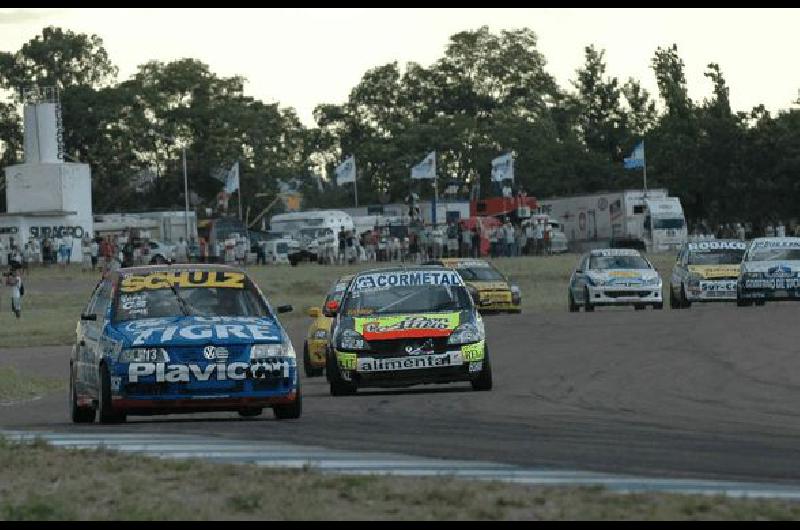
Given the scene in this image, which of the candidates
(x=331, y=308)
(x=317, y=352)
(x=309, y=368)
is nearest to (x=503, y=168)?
(x=309, y=368)

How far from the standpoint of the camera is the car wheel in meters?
21.9

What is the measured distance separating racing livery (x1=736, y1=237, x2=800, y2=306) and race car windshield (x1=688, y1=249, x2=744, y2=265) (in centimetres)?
170

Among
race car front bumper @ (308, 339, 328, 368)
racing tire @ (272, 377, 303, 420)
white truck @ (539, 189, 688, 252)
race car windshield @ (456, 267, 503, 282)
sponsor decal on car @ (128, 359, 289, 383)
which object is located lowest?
racing tire @ (272, 377, 303, 420)

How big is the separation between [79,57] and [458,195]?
82.0 ft

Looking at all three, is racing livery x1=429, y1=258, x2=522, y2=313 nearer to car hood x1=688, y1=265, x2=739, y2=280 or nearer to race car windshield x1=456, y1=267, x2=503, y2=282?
race car windshield x1=456, y1=267, x2=503, y2=282

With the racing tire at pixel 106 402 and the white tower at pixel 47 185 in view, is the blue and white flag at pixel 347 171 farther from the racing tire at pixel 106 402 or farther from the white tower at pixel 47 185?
the racing tire at pixel 106 402

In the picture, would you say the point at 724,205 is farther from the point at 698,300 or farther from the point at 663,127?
the point at 698,300

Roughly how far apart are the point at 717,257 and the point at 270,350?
93.9ft

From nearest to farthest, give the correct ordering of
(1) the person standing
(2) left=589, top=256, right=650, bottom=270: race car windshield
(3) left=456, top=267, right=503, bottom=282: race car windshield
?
(2) left=589, top=256, right=650, bottom=270: race car windshield
(3) left=456, top=267, right=503, bottom=282: race car windshield
(1) the person standing

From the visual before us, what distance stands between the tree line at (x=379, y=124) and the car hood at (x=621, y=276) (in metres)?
61.1

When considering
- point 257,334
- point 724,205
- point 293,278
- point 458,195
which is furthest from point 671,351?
point 458,195

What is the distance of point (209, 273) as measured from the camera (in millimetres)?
18500

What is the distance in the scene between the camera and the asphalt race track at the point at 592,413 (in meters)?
13.2

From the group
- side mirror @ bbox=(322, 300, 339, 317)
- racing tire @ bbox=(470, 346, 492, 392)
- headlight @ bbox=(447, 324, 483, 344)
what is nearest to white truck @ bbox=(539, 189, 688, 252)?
side mirror @ bbox=(322, 300, 339, 317)
